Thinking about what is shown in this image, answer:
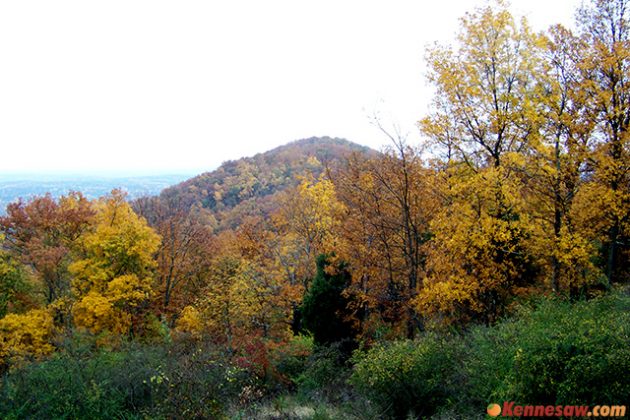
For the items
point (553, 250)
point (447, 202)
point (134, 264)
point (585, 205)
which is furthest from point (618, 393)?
point (134, 264)

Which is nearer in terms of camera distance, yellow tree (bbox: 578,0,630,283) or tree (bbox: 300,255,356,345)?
yellow tree (bbox: 578,0,630,283)

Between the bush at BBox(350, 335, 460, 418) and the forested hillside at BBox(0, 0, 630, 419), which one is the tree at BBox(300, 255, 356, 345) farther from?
the bush at BBox(350, 335, 460, 418)

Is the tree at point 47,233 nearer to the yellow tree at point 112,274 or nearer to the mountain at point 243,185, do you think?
the yellow tree at point 112,274

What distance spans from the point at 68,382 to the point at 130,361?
4.76ft

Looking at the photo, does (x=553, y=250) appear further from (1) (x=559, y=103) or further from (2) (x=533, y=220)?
(1) (x=559, y=103)

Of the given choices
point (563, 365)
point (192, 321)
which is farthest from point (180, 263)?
point (563, 365)

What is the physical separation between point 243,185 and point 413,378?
6529 centimetres

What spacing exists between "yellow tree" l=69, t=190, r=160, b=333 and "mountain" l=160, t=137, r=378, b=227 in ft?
105

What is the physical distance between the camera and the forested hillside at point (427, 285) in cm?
764

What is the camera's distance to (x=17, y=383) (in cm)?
1023

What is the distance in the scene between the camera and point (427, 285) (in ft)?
39.8

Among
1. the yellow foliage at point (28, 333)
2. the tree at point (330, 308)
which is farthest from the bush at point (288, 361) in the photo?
the yellow foliage at point (28, 333)

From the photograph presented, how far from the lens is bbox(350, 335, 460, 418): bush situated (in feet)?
26.2

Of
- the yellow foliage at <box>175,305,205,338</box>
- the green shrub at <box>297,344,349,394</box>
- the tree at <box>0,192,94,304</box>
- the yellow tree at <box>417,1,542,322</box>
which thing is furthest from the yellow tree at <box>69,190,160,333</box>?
the yellow tree at <box>417,1,542,322</box>
